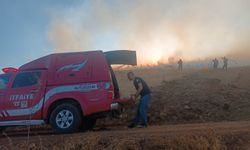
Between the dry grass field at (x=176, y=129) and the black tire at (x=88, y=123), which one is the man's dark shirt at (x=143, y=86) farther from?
the black tire at (x=88, y=123)

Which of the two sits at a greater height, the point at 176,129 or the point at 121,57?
the point at 121,57

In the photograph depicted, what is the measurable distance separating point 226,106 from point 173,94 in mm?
3357

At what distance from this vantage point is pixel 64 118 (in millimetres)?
13539

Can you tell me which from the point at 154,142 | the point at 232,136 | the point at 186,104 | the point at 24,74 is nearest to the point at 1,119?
the point at 24,74

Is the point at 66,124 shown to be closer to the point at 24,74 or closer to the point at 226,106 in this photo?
the point at 24,74

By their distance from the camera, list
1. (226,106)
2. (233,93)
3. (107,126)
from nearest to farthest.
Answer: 1. (107,126)
2. (226,106)
3. (233,93)

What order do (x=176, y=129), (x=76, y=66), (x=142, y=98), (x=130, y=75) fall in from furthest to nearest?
(x=142, y=98) → (x=130, y=75) → (x=76, y=66) → (x=176, y=129)

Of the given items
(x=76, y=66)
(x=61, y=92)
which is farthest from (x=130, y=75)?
(x=61, y=92)

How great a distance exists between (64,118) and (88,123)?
1.60 m

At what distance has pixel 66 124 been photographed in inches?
532

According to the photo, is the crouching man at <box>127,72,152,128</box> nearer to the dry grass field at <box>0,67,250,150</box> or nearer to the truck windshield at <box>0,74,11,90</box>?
the dry grass field at <box>0,67,250,150</box>

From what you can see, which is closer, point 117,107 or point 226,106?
point 117,107

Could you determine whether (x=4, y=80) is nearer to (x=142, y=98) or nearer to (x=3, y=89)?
(x=3, y=89)

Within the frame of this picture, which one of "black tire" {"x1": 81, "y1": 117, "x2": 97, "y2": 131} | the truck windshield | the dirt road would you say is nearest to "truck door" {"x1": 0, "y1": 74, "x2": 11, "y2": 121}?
the truck windshield
